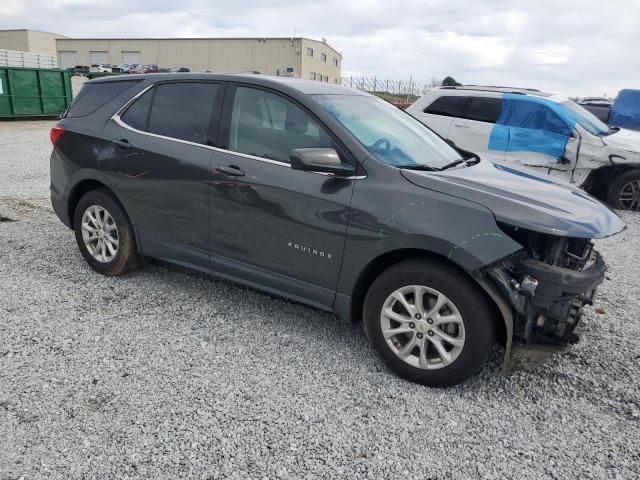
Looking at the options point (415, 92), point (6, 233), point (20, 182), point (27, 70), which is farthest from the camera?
point (415, 92)

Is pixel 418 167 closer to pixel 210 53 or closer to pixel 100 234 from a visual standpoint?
pixel 100 234

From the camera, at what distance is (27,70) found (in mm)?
18234

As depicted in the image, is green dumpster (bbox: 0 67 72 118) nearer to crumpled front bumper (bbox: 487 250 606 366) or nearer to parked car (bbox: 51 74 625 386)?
parked car (bbox: 51 74 625 386)

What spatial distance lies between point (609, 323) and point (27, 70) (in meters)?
20.3

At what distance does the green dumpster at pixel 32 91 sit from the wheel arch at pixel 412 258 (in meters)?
17.4

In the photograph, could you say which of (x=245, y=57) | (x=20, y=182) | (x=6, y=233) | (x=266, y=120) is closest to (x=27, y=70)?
(x=20, y=182)

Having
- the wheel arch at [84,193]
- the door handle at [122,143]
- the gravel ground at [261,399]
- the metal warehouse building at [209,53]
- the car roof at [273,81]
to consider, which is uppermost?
the metal warehouse building at [209,53]

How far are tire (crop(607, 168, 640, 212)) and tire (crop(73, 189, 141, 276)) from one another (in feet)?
23.1

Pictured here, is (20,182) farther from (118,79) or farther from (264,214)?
(264,214)

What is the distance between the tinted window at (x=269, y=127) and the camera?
332 centimetres

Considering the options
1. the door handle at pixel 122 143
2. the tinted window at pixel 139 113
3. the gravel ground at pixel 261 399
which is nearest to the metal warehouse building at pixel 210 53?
the tinted window at pixel 139 113

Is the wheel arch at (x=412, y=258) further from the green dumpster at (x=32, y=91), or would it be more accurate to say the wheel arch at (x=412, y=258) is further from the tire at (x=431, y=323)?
the green dumpster at (x=32, y=91)

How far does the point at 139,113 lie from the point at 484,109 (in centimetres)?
610

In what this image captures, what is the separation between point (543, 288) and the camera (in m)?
2.70
